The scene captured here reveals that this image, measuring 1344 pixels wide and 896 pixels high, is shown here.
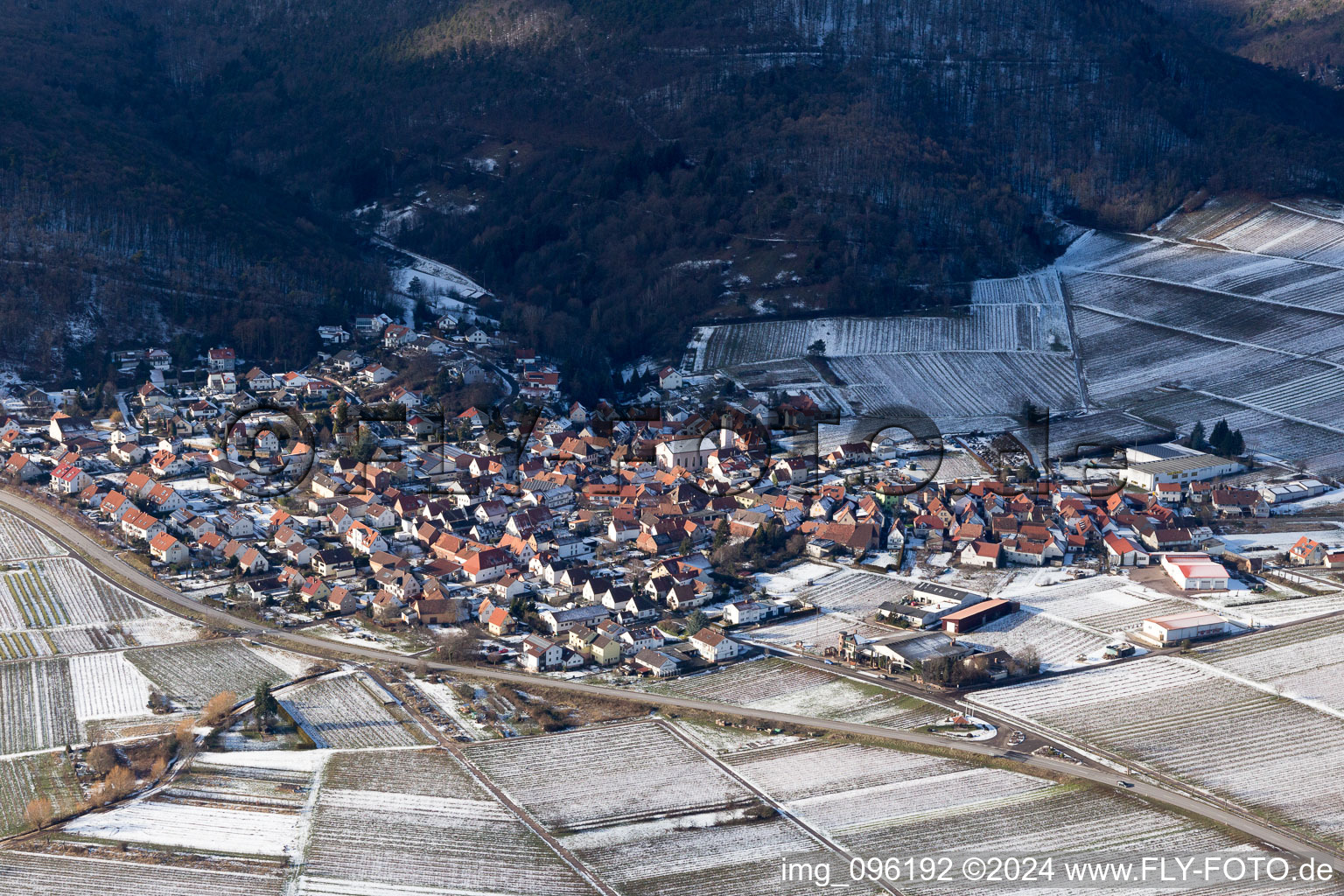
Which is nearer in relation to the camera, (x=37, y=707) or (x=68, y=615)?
(x=37, y=707)

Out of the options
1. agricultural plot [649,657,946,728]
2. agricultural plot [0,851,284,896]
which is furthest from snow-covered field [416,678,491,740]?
agricultural plot [0,851,284,896]

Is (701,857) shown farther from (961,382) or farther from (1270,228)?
(1270,228)

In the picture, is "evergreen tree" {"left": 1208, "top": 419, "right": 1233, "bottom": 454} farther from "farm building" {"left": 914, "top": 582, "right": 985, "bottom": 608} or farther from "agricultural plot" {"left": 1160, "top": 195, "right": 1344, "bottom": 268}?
"agricultural plot" {"left": 1160, "top": 195, "right": 1344, "bottom": 268}

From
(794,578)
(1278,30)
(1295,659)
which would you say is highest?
(1278,30)

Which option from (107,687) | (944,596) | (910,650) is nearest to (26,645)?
(107,687)

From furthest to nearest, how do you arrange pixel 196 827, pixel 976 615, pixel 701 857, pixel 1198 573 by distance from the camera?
pixel 1198 573
pixel 976 615
pixel 196 827
pixel 701 857

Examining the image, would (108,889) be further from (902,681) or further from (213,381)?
(213,381)

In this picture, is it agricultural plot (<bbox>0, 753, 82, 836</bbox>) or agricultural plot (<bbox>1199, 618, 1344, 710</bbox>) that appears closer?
agricultural plot (<bbox>0, 753, 82, 836</bbox>)
